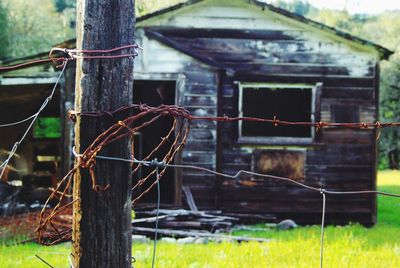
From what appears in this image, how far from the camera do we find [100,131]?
311cm

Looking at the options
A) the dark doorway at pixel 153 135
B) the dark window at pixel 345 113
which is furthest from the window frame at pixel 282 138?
the dark doorway at pixel 153 135

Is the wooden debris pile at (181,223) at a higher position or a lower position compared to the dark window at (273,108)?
lower

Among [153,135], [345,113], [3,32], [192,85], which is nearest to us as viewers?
[192,85]

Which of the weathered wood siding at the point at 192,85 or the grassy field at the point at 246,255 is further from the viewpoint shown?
the weathered wood siding at the point at 192,85

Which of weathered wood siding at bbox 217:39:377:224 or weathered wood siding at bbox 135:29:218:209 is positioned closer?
weathered wood siding at bbox 135:29:218:209

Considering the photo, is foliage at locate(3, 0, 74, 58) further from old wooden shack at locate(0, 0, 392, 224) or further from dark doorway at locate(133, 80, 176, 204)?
old wooden shack at locate(0, 0, 392, 224)

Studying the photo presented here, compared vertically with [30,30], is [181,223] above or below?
below

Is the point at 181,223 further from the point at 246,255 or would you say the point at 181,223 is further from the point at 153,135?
the point at 153,135

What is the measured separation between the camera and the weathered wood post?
309 cm

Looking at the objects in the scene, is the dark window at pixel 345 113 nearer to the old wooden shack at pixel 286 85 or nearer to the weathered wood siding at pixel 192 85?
the old wooden shack at pixel 286 85

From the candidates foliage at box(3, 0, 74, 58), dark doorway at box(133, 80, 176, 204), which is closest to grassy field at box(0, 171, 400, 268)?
dark doorway at box(133, 80, 176, 204)

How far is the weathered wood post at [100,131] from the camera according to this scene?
3.09 m

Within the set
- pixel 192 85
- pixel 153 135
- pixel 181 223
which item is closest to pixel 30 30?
pixel 153 135

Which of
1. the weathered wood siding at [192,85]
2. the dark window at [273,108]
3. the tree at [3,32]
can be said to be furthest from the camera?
the tree at [3,32]
